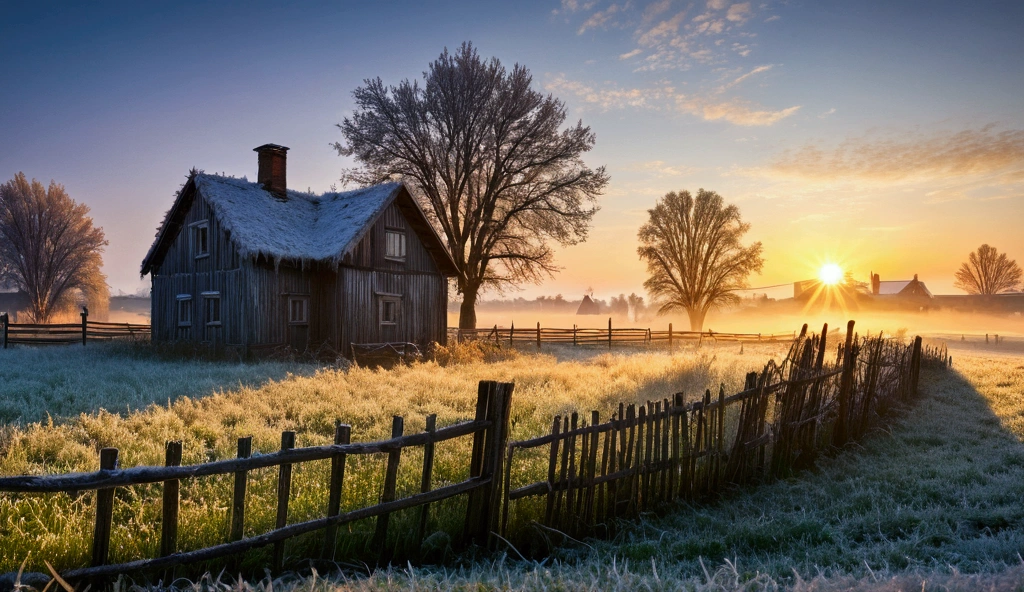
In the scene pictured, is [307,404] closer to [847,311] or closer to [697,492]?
[697,492]

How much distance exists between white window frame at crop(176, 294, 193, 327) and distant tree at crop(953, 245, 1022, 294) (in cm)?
8495

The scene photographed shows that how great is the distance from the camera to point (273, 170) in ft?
78.8

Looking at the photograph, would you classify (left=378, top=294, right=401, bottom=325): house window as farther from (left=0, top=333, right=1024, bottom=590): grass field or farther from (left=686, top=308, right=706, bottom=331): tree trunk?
(left=686, top=308, right=706, bottom=331): tree trunk

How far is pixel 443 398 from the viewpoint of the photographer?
11.8m

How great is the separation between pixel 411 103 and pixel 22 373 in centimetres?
1914

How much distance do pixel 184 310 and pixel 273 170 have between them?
6528 mm

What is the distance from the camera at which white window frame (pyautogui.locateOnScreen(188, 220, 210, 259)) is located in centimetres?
2173

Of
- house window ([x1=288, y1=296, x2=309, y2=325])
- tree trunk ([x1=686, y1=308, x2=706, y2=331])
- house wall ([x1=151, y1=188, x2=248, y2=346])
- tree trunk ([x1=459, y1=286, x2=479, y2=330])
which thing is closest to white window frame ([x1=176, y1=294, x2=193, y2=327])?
house wall ([x1=151, y1=188, x2=248, y2=346])

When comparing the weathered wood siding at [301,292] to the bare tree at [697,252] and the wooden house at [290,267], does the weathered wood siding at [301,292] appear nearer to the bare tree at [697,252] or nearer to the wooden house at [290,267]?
the wooden house at [290,267]

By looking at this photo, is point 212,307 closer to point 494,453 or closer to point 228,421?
point 228,421

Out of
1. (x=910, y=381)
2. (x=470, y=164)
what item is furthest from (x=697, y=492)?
(x=470, y=164)

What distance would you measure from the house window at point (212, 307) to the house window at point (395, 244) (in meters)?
6.18

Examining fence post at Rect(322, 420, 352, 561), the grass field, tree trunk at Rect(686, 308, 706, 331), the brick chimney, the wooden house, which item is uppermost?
the brick chimney

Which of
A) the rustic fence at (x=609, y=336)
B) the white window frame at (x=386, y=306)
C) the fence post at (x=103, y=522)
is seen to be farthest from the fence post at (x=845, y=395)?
the rustic fence at (x=609, y=336)
